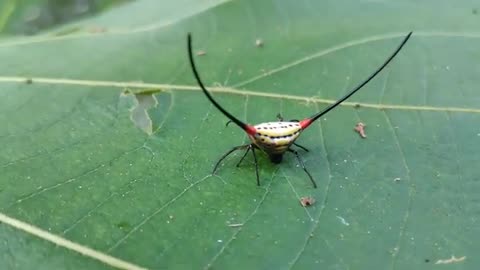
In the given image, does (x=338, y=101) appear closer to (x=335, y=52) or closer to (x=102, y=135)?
(x=335, y=52)

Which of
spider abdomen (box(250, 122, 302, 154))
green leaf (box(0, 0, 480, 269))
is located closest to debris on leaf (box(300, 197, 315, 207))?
green leaf (box(0, 0, 480, 269))

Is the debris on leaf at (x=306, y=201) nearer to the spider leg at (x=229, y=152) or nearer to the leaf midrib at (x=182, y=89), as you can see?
the spider leg at (x=229, y=152)

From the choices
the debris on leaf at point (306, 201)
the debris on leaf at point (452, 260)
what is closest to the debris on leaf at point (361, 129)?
the debris on leaf at point (306, 201)

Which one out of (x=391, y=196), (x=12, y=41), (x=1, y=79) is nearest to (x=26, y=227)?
(x=1, y=79)

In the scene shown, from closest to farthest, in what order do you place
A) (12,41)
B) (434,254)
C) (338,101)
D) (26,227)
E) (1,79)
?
(434,254)
(26,227)
(338,101)
(1,79)
(12,41)

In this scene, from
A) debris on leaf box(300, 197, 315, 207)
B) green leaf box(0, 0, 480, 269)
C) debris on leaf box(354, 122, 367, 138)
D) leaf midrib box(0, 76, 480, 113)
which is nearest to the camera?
green leaf box(0, 0, 480, 269)

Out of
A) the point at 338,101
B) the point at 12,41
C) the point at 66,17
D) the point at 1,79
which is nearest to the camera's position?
the point at 338,101

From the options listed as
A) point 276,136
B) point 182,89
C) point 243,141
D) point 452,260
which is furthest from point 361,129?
point 182,89

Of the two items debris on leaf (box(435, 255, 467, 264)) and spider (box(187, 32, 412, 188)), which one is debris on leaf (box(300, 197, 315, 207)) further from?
debris on leaf (box(435, 255, 467, 264))
